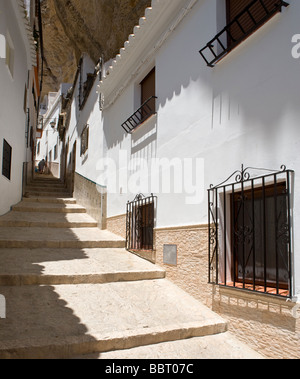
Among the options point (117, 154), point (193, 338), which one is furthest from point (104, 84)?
point (193, 338)

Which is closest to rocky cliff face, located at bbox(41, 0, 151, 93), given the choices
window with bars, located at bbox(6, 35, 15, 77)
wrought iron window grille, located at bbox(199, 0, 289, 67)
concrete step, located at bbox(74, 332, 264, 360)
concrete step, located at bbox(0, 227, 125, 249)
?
window with bars, located at bbox(6, 35, 15, 77)

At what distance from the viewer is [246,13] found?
13.3ft

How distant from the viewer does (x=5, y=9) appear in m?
6.84

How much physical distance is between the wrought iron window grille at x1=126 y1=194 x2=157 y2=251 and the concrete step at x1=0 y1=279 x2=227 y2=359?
1.36 m

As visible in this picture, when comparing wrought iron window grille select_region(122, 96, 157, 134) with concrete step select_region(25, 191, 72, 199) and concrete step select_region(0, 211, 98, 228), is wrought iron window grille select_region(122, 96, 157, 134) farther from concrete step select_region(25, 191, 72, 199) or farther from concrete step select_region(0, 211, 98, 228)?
concrete step select_region(25, 191, 72, 199)

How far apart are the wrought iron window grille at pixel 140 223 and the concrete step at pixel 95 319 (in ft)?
4.47

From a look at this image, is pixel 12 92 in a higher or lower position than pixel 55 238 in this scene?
higher

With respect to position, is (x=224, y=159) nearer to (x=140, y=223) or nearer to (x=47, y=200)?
(x=140, y=223)

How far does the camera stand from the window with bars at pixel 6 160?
23.8ft

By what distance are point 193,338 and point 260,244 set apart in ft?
4.00

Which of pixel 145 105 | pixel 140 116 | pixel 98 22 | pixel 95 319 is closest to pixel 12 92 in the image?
pixel 140 116

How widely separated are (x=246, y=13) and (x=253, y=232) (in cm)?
257
